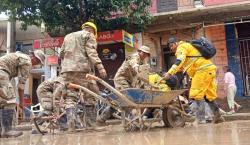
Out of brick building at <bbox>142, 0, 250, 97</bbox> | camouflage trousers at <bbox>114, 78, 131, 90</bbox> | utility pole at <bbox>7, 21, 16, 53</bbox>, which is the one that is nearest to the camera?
camouflage trousers at <bbox>114, 78, 131, 90</bbox>

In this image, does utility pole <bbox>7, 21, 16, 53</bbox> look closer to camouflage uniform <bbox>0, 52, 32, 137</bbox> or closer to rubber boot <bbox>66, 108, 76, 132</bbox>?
camouflage uniform <bbox>0, 52, 32, 137</bbox>

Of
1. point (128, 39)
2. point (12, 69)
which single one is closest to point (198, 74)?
point (12, 69)

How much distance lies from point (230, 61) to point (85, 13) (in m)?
5.73

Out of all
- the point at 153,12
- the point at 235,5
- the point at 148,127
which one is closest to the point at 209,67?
the point at 148,127

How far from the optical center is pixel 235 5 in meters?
13.7

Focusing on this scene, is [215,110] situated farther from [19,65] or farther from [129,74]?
[19,65]

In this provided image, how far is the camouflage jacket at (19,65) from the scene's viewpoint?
246 inches

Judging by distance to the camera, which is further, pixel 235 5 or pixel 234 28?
pixel 234 28

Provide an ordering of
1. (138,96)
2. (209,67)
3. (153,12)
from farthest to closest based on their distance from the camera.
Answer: (153,12) < (209,67) < (138,96)

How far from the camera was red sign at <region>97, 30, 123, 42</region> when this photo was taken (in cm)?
1420

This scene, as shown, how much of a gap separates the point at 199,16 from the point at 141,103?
9.56 m

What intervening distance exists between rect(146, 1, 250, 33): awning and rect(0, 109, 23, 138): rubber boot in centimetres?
955

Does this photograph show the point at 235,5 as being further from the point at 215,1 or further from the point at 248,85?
the point at 248,85

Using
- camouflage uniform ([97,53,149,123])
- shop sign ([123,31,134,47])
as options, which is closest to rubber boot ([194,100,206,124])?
camouflage uniform ([97,53,149,123])
